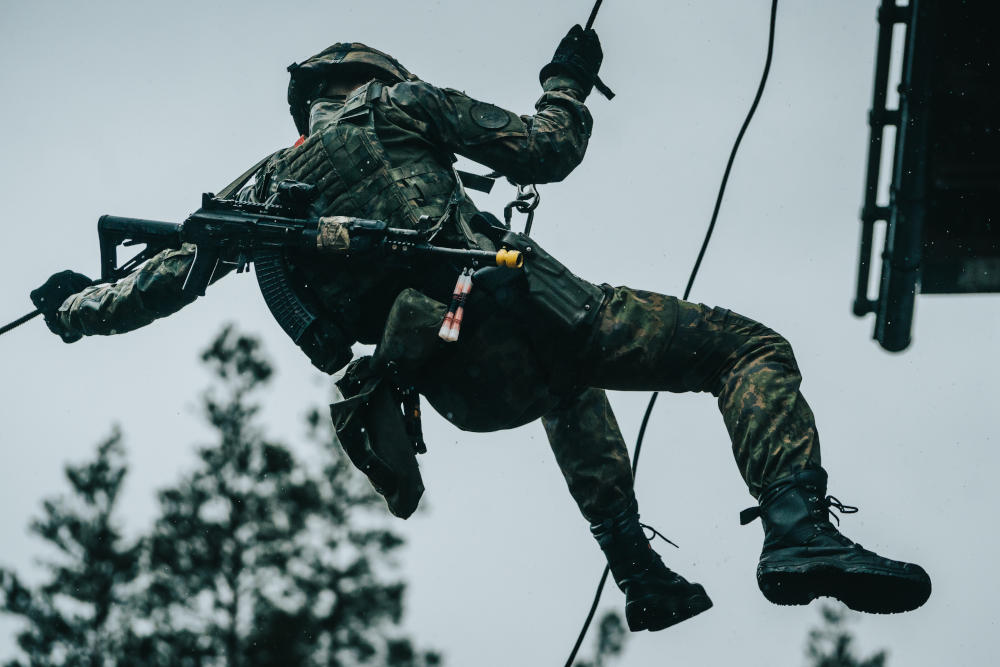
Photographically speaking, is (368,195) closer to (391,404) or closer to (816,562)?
(391,404)

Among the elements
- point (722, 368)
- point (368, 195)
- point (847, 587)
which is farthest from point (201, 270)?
point (847, 587)

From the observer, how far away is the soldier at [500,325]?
5.88m

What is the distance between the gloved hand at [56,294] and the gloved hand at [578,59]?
8.39 feet

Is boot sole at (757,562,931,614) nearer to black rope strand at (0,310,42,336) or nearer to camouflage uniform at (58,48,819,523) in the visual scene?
camouflage uniform at (58,48,819,523)

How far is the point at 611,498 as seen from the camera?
7121 mm

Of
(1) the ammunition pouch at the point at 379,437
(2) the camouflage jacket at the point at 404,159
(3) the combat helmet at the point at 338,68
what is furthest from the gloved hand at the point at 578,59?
(1) the ammunition pouch at the point at 379,437

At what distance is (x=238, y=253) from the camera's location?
21.4 feet

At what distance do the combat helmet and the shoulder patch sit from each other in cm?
59

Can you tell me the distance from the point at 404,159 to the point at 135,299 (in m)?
1.56

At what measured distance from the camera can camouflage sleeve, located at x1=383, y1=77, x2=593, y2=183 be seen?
254 inches

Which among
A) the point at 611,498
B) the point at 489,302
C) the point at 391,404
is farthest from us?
the point at 611,498

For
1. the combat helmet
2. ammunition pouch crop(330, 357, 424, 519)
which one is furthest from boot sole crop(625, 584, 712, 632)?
the combat helmet

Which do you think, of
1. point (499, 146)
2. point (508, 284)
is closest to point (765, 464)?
point (508, 284)

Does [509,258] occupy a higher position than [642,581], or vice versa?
[509,258]
